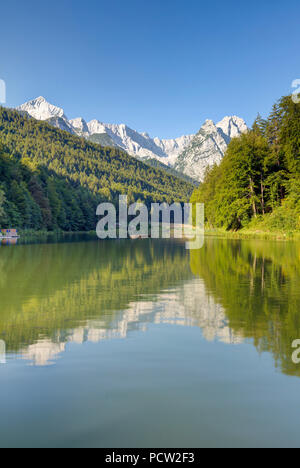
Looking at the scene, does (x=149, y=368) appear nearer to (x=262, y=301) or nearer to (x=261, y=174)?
(x=262, y=301)

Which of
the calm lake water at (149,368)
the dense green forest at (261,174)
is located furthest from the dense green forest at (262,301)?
the dense green forest at (261,174)

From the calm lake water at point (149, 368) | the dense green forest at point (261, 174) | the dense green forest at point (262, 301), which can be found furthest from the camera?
the dense green forest at point (261, 174)

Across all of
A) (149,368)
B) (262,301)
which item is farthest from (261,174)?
(149,368)

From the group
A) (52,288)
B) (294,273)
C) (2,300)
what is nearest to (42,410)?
(2,300)

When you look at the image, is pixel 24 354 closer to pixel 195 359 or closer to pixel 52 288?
pixel 195 359

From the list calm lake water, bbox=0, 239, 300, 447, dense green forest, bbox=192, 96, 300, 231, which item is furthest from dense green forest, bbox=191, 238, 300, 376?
dense green forest, bbox=192, 96, 300, 231

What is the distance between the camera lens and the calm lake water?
4.35 meters

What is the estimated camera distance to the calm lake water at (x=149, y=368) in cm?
435

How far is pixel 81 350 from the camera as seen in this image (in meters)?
7.16

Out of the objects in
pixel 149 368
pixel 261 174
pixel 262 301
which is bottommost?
pixel 149 368

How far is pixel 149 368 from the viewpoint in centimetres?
633

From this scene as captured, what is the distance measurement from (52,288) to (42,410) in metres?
9.31

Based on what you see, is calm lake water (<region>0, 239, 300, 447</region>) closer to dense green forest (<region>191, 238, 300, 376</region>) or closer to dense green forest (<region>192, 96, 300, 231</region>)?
dense green forest (<region>191, 238, 300, 376</region>)

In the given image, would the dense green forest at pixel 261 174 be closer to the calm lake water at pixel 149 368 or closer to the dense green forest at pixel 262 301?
the dense green forest at pixel 262 301
